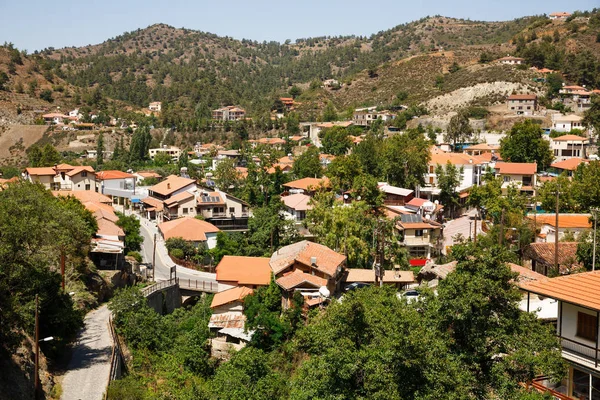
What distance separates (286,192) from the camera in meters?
57.3

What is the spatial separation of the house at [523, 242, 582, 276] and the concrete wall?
755 inches

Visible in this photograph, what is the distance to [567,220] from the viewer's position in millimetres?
36812

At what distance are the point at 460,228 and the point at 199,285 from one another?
2033cm

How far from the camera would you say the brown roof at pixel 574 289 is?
47.8 feet

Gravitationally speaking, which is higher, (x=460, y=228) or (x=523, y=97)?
(x=523, y=97)

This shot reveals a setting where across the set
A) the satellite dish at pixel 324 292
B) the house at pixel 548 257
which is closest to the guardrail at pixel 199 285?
the satellite dish at pixel 324 292

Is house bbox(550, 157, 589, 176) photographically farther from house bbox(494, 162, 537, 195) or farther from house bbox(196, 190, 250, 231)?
house bbox(196, 190, 250, 231)

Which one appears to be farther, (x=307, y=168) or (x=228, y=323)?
(x=307, y=168)

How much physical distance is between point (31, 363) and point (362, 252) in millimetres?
19215

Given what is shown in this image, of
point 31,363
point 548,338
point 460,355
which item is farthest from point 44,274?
point 548,338

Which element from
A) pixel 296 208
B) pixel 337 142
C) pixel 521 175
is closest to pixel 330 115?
pixel 337 142

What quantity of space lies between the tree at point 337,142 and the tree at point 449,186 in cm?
2205

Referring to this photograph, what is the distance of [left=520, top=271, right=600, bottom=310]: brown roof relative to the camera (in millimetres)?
14570

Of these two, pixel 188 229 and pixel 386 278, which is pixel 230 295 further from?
pixel 188 229
